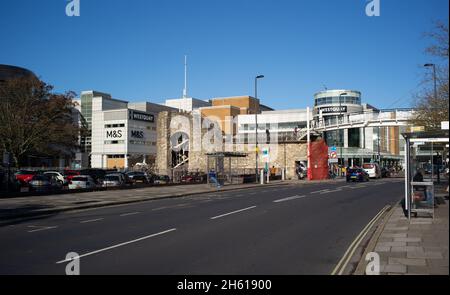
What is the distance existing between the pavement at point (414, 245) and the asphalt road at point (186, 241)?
83 cm

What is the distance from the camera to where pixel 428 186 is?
13.6 meters

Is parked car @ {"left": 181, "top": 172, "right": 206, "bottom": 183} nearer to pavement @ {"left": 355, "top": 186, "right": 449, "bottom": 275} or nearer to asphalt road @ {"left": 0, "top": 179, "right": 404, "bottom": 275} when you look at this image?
asphalt road @ {"left": 0, "top": 179, "right": 404, "bottom": 275}

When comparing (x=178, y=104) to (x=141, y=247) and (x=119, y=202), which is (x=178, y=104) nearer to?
(x=119, y=202)

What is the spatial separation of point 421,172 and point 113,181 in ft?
80.6

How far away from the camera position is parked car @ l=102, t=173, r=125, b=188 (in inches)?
1330

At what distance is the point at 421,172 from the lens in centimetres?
1502

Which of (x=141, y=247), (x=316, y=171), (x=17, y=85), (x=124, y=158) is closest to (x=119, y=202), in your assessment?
(x=141, y=247)

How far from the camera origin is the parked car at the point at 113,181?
3378cm

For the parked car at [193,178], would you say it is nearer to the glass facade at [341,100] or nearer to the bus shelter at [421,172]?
the bus shelter at [421,172]

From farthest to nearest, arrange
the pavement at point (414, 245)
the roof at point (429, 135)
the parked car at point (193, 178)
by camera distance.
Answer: the parked car at point (193, 178)
the roof at point (429, 135)
the pavement at point (414, 245)

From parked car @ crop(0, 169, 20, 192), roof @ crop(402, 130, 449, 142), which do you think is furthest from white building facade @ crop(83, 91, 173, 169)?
roof @ crop(402, 130, 449, 142)

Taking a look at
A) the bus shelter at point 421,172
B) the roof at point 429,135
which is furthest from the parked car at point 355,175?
the roof at point 429,135

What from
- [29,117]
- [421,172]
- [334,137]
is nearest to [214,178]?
[29,117]
